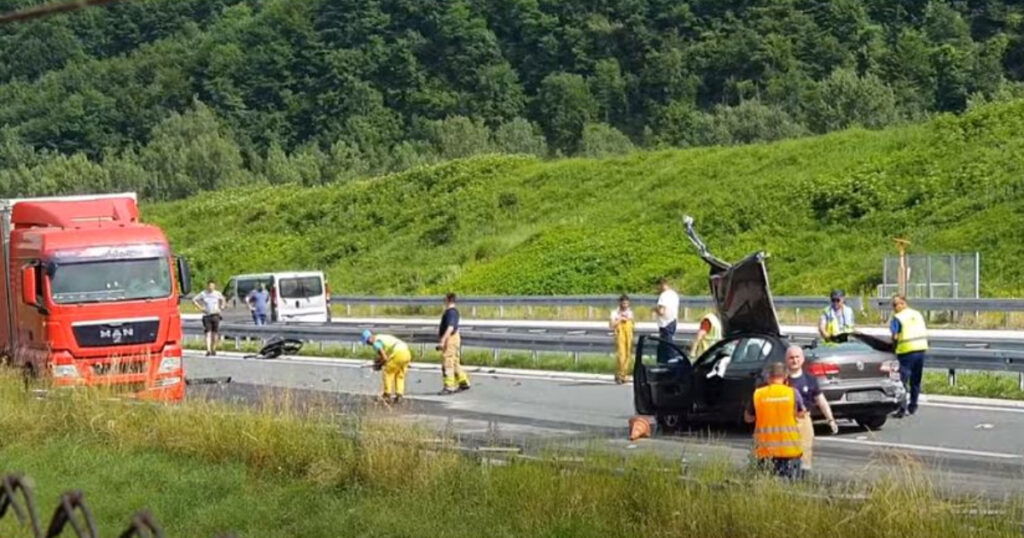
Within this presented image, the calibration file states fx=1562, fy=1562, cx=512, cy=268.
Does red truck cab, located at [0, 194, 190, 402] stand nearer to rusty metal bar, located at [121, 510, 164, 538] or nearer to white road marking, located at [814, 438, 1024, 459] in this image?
white road marking, located at [814, 438, 1024, 459]

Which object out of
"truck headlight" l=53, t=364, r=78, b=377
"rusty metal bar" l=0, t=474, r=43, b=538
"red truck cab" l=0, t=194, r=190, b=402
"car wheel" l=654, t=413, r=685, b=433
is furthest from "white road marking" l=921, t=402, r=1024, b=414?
"rusty metal bar" l=0, t=474, r=43, b=538

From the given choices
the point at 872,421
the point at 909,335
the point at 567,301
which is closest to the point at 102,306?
the point at 872,421

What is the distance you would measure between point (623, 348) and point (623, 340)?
186 mm

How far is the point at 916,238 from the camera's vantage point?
47125 mm

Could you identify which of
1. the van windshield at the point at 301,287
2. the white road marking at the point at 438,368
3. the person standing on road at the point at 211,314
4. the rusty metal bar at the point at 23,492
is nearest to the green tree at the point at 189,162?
the van windshield at the point at 301,287

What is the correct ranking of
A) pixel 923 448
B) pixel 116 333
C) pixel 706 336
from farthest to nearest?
1. pixel 706 336
2. pixel 116 333
3. pixel 923 448

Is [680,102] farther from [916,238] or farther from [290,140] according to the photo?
[916,238]

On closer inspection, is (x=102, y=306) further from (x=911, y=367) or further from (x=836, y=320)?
(x=911, y=367)

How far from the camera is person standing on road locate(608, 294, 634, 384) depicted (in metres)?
25.4

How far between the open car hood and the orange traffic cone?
156 cm

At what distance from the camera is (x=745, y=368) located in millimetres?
18141

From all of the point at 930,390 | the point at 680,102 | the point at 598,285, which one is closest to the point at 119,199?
the point at 930,390

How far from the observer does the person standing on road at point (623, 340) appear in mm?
25391

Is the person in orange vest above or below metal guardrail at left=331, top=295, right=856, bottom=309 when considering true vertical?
above
